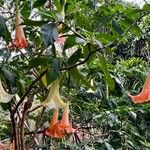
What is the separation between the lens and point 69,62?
1.13 metres

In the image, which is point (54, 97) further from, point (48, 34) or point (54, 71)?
point (48, 34)

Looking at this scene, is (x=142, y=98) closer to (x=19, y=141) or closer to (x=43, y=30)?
(x=43, y=30)

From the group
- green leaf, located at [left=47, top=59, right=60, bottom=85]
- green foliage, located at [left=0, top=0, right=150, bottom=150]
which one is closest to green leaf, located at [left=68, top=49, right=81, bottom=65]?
green foliage, located at [left=0, top=0, right=150, bottom=150]

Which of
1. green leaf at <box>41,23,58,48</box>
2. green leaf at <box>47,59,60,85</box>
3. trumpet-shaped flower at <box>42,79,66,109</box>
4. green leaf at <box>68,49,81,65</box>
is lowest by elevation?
trumpet-shaped flower at <box>42,79,66,109</box>

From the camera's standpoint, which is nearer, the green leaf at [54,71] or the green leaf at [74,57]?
the green leaf at [54,71]

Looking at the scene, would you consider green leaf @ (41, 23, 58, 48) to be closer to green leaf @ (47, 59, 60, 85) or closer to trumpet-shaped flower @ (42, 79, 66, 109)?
green leaf @ (47, 59, 60, 85)

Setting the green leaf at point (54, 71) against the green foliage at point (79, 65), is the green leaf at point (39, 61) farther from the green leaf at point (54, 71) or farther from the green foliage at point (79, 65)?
the green leaf at point (54, 71)

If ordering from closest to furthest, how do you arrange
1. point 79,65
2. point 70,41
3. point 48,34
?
point 48,34, point 70,41, point 79,65

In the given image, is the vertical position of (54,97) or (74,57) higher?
(74,57)

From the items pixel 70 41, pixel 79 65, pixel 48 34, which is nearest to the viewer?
pixel 48 34

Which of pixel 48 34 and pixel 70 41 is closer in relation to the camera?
pixel 48 34

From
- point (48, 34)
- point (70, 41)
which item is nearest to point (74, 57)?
point (70, 41)

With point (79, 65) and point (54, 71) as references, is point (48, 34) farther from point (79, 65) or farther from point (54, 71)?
point (79, 65)

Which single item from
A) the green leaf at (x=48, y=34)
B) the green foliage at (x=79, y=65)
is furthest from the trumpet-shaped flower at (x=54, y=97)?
the green leaf at (x=48, y=34)
